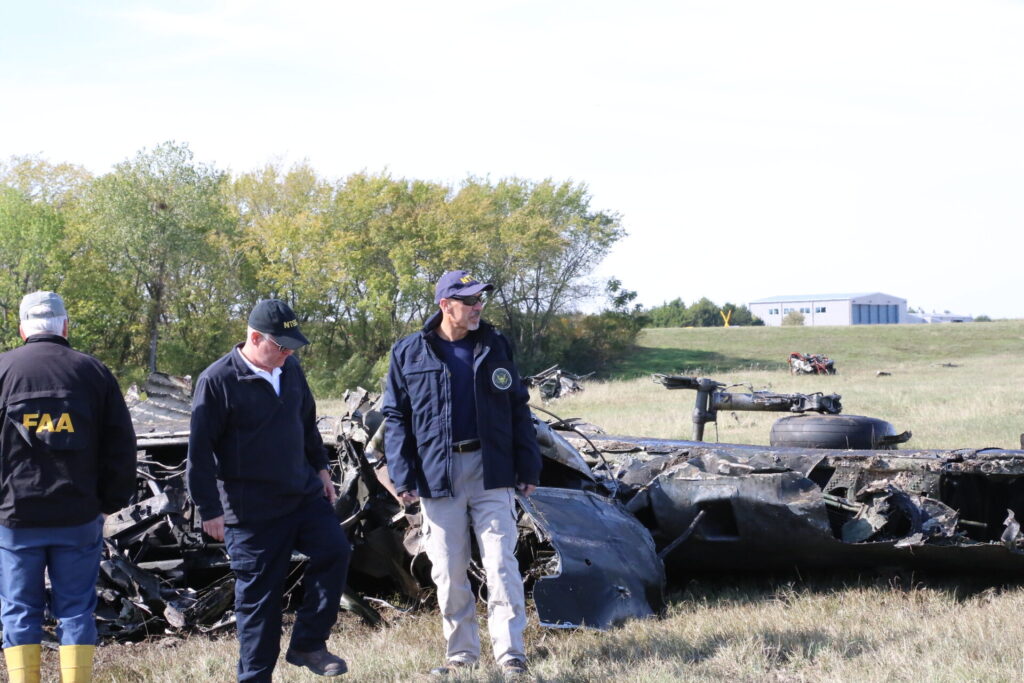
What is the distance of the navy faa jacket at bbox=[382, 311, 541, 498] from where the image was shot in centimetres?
459

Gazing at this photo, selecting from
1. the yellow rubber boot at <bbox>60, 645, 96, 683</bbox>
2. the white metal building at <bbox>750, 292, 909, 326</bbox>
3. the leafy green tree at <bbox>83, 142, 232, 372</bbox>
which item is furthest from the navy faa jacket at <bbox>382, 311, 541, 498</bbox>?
the white metal building at <bbox>750, 292, 909, 326</bbox>

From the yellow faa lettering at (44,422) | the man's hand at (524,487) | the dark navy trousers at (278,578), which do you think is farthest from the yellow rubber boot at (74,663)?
the man's hand at (524,487)

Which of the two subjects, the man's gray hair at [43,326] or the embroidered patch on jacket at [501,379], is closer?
the man's gray hair at [43,326]

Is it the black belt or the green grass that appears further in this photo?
the green grass

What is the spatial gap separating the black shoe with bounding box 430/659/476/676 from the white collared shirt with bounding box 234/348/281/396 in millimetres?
1452

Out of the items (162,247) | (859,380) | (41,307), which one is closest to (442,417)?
(41,307)

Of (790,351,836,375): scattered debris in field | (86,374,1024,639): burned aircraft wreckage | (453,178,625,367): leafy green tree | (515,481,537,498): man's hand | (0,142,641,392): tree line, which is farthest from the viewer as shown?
(453,178,625,367): leafy green tree

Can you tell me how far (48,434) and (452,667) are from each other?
2.02m

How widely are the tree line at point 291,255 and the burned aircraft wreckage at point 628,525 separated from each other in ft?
126

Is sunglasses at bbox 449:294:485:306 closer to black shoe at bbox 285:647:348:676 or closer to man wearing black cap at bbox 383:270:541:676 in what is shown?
man wearing black cap at bbox 383:270:541:676

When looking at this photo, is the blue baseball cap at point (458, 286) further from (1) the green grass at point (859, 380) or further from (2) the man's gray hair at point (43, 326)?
(1) the green grass at point (859, 380)

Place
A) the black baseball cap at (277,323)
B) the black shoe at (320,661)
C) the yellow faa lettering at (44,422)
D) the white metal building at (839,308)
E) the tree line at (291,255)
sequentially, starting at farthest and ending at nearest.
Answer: the white metal building at (839,308) < the tree line at (291,255) < the black shoe at (320,661) < the black baseball cap at (277,323) < the yellow faa lettering at (44,422)

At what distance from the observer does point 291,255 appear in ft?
163

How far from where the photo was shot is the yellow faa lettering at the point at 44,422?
403cm
